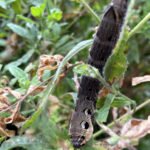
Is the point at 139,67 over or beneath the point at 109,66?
beneath

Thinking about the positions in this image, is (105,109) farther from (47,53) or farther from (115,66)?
(47,53)

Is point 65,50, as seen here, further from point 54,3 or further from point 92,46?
point 92,46

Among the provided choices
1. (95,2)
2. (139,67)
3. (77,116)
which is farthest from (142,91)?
(77,116)

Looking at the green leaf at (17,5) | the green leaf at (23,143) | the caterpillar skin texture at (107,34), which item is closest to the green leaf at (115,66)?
the caterpillar skin texture at (107,34)

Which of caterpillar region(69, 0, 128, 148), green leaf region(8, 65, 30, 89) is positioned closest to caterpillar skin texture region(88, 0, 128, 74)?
caterpillar region(69, 0, 128, 148)

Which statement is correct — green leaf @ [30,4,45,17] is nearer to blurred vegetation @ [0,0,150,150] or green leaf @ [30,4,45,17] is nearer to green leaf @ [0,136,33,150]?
blurred vegetation @ [0,0,150,150]

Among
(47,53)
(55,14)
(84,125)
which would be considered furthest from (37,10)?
(84,125)
